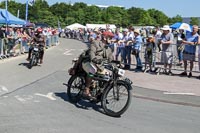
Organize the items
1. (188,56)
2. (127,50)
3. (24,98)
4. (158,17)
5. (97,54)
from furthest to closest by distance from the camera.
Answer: (158,17) < (127,50) < (188,56) < (24,98) < (97,54)

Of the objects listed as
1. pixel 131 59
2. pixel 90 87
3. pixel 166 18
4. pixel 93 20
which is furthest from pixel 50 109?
pixel 166 18

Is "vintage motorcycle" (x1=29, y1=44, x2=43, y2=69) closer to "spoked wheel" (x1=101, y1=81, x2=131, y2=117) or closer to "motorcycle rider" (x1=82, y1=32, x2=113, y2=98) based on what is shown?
"motorcycle rider" (x1=82, y1=32, x2=113, y2=98)

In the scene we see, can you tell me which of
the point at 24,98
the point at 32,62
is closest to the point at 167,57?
the point at 32,62

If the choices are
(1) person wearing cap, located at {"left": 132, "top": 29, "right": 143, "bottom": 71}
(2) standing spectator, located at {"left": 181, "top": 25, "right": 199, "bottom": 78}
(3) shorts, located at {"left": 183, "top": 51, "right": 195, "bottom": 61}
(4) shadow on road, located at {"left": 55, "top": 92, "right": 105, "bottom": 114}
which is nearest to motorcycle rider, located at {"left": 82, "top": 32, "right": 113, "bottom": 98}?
(4) shadow on road, located at {"left": 55, "top": 92, "right": 105, "bottom": 114}

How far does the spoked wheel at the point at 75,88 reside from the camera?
9069mm

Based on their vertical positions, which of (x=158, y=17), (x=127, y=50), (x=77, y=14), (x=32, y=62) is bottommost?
(x=32, y=62)

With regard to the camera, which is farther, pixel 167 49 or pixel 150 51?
pixel 150 51

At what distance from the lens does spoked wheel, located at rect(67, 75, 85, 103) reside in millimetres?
9069

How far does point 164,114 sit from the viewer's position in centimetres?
836

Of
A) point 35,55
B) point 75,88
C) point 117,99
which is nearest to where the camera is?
point 117,99

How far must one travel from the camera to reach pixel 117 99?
8.02m

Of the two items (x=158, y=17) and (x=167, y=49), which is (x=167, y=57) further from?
(x=158, y=17)

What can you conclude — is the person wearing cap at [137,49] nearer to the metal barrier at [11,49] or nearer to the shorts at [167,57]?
the shorts at [167,57]

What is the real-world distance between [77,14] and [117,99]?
95.3 m
